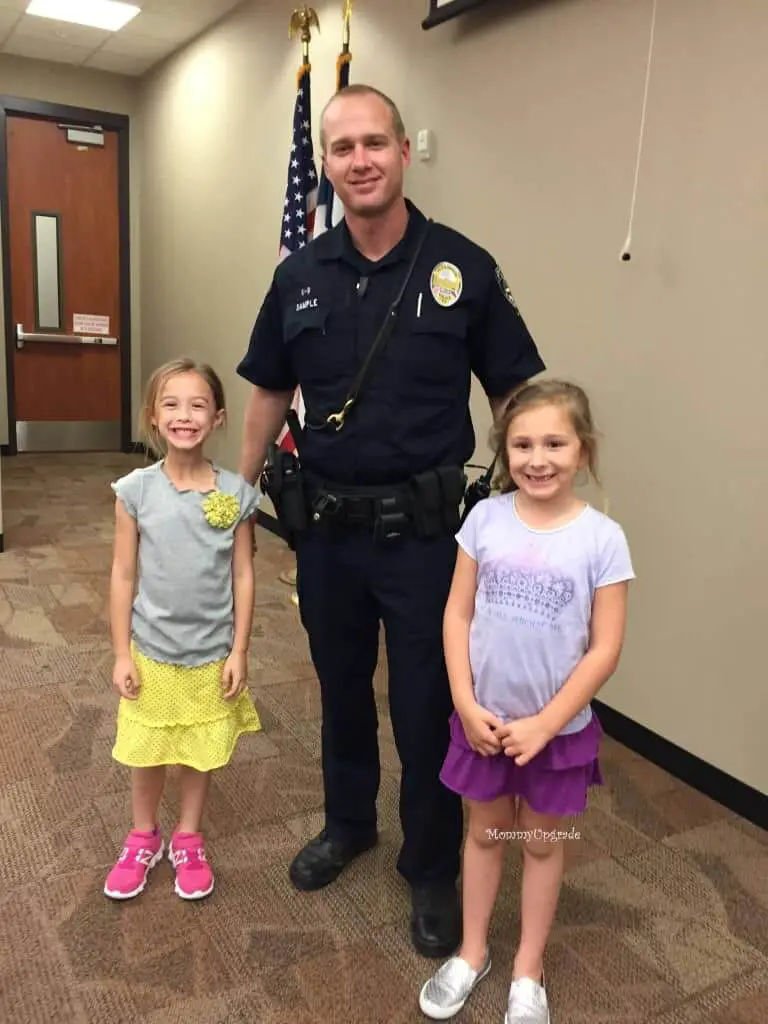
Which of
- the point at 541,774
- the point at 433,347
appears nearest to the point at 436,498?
the point at 433,347

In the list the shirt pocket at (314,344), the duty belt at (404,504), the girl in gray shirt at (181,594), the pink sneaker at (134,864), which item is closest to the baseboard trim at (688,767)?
the duty belt at (404,504)

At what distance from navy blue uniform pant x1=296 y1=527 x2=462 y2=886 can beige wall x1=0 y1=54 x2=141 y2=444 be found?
229 inches

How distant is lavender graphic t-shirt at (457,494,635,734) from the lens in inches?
53.4

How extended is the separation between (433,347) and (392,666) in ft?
2.10

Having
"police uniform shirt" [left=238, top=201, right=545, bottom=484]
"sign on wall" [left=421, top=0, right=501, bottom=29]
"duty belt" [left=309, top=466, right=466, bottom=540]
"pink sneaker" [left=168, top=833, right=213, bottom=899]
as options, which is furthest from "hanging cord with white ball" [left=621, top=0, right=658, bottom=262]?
"pink sneaker" [left=168, top=833, right=213, bottom=899]

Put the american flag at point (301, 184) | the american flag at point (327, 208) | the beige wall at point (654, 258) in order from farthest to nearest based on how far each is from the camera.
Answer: the american flag at point (301, 184), the american flag at point (327, 208), the beige wall at point (654, 258)

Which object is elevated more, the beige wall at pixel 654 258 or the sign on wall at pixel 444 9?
the sign on wall at pixel 444 9

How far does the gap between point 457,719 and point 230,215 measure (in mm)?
4481

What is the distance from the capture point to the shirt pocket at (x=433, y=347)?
62.9 inches

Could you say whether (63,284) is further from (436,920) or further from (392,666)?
(436,920)

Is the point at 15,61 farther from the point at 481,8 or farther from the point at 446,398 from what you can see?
the point at 446,398

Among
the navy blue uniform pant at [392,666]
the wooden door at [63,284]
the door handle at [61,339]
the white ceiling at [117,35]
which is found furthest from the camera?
the door handle at [61,339]

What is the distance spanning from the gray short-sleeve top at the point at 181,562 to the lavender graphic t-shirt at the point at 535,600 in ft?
1.85

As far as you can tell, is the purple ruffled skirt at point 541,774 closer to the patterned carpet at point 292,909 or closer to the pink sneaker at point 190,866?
the patterned carpet at point 292,909
